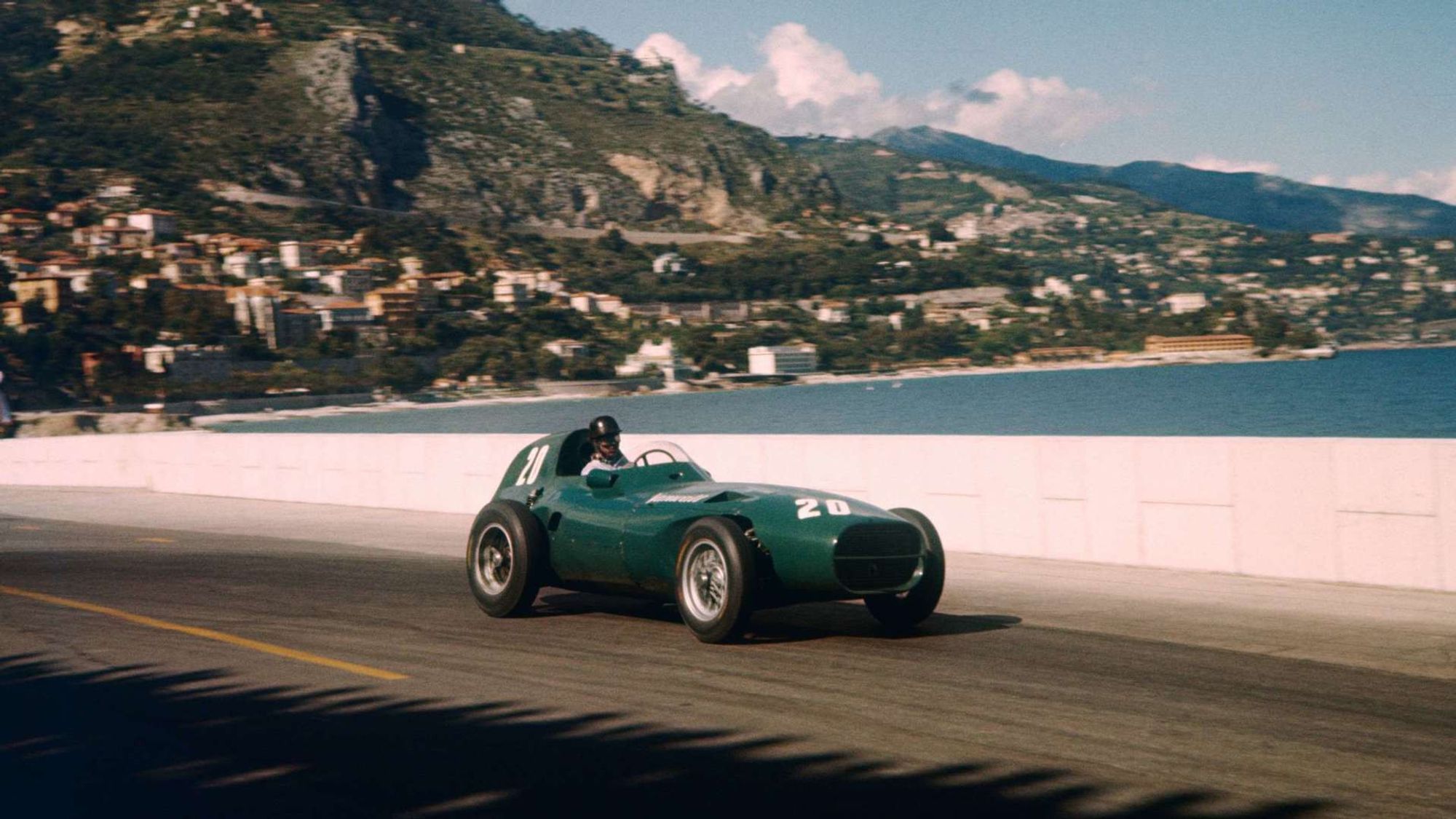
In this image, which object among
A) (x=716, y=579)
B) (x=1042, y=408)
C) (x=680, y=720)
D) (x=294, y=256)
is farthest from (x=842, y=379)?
(x=680, y=720)

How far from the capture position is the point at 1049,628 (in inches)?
432

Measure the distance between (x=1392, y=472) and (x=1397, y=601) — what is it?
1250mm

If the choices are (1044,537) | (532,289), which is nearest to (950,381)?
(532,289)

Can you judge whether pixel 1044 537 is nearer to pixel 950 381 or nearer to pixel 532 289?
pixel 532 289

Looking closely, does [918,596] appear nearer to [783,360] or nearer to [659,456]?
[659,456]

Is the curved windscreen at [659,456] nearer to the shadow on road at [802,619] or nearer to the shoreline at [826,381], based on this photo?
the shadow on road at [802,619]

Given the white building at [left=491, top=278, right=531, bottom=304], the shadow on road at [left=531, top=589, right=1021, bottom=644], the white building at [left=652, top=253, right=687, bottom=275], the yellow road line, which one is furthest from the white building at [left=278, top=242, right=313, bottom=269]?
the shadow on road at [left=531, top=589, right=1021, bottom=644]

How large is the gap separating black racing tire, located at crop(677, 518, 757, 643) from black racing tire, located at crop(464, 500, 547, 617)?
62.6 inches

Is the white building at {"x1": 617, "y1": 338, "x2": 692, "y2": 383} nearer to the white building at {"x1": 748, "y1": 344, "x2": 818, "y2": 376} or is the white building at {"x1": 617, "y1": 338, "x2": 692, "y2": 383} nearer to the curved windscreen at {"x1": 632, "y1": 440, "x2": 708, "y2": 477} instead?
the white building at {"x1": 748, "y1": 344, "x2": 818, "y2": 376}

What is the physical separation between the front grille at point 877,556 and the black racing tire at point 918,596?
0.11m

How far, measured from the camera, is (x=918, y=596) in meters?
10.5

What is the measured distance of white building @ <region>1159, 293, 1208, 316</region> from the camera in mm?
176375

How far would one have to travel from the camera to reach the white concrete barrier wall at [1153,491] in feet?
41.7

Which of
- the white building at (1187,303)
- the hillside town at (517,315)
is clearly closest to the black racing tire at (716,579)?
the hillside town at (517,315)
